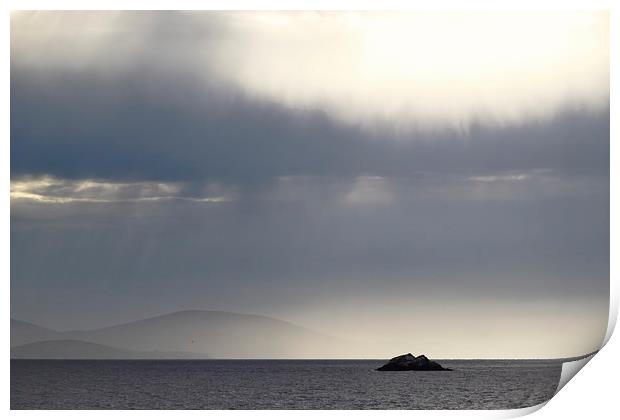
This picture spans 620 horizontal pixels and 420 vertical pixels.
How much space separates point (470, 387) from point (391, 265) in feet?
23.6

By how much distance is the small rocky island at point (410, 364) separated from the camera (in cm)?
929

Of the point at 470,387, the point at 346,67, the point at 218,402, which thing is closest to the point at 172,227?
the point at 346,67

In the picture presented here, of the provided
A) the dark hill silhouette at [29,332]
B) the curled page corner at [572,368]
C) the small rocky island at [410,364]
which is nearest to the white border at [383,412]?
the curled page corner at [572,368]

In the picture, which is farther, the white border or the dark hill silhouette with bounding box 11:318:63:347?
the dark hill silhouette with bounding box 11:318:63:347

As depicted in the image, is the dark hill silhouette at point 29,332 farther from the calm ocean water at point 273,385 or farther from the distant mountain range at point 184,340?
the calm ocean water at point 273,385

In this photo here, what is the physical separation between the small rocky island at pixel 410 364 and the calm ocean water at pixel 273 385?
10cm

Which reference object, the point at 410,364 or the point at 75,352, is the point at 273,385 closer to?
the point at 410,364

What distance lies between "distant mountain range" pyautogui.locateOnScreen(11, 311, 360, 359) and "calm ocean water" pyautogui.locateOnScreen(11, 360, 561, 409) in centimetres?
33

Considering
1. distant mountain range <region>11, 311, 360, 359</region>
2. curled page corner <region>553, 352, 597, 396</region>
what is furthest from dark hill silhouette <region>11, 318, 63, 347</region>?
curled page corner <region>553, 352, 597, 396</region>

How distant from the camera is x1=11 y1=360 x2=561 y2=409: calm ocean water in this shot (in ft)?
32.3

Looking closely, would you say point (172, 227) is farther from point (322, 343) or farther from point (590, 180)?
point (590, 180)

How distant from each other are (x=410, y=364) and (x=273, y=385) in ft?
30.5

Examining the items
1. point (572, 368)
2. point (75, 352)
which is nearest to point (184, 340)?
point (75, 352)

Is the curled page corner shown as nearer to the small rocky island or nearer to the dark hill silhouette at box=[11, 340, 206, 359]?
the small rocky island
